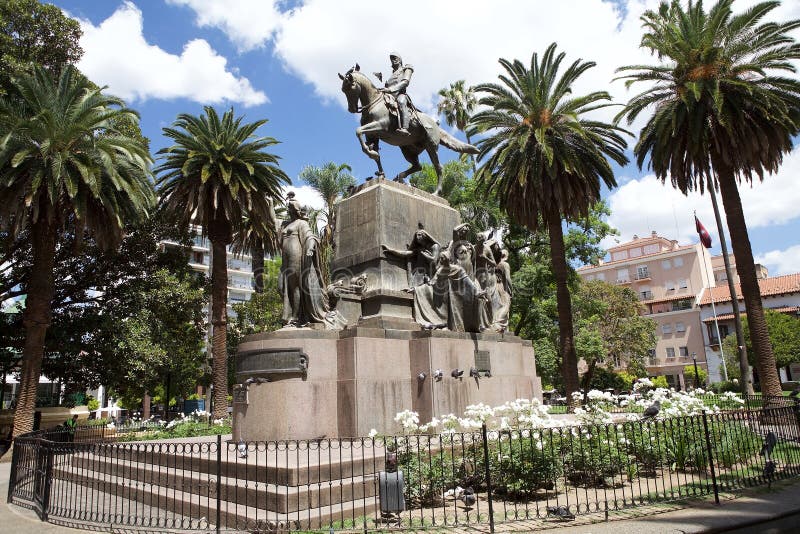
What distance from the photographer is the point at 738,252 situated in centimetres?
1884

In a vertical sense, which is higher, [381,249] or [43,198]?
[43,198]

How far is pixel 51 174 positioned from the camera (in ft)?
60.3

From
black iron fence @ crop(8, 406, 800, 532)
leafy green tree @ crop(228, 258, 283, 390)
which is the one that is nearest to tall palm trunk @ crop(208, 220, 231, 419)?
leafy green tree @ crop(228, 258, 283, 390)

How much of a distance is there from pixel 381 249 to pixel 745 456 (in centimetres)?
792

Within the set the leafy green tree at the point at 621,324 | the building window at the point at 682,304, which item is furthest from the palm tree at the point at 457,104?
the building window at the point at 682,304

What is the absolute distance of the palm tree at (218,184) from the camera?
24.4m

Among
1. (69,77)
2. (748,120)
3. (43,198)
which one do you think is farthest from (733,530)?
(69,77)

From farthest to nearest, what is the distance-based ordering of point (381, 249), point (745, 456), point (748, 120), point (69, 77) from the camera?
point (69, 77) < point (748, 120) < point (381, 249) < point (745, 456)

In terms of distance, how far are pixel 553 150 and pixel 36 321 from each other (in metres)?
20.4

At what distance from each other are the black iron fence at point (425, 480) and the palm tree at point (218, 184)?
1449 cm

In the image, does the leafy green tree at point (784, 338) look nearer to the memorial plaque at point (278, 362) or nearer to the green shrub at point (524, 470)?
the green shrub at point (524, 470)

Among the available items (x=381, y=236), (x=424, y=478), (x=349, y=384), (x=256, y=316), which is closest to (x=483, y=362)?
(x=349, y=384)

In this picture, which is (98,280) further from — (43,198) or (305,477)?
(305,477)

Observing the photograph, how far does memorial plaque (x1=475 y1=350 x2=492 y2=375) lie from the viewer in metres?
11.9
